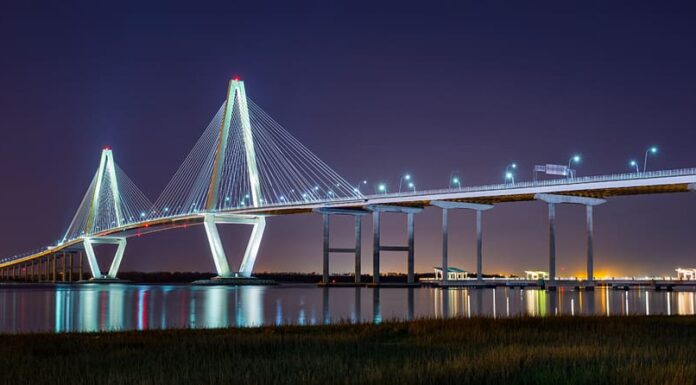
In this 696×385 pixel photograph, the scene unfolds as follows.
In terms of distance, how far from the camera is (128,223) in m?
122

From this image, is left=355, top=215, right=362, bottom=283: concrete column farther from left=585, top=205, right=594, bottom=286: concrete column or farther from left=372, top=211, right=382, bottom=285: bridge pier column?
left=585, top=205, right=594, bottom=286: concrete column

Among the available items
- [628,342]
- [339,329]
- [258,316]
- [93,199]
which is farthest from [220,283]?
[628,342]

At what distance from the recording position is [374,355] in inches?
711

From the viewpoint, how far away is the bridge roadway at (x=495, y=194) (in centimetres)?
7588

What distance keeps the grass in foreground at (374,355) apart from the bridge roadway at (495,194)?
2083 inches

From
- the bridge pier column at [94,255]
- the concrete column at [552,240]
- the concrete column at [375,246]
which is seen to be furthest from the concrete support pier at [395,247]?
the bridge pier column at [94,255]

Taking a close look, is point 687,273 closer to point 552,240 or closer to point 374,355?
point 552,240

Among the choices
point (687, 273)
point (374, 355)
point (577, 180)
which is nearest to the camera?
point (374, 355)

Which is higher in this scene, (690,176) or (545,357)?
(690,176)

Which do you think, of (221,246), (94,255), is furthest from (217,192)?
(94,255)

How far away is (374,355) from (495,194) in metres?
74.4

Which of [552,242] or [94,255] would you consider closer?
[552,242]

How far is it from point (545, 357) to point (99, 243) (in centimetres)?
13321

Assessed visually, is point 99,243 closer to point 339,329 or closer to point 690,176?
point 690,176
